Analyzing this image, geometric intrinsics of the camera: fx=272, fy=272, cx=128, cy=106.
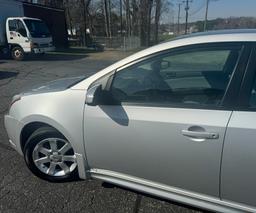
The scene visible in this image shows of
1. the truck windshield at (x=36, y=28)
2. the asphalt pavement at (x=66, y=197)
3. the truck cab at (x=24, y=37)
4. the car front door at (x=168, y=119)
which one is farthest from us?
the truck windshield at (x=36, y=28)

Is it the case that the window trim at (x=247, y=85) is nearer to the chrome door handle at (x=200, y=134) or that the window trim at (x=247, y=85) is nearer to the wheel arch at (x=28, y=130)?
the chrome door handle at (x=200, y=134)

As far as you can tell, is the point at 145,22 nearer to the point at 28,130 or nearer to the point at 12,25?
the point at 12,25

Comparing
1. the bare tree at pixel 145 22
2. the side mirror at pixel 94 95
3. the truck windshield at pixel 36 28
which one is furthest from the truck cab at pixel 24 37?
the bare tree at pixel 145 22

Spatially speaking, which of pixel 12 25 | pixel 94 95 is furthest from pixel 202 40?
pixel 12 25

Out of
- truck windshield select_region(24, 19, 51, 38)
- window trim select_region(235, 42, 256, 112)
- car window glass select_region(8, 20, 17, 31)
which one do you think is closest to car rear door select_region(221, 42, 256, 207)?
window trim select_region(235, 42, 256, 112)

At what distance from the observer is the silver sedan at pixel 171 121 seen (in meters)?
2.01

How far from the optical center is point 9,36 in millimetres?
15984

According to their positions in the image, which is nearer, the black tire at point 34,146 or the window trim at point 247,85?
the window trim at point 247,85

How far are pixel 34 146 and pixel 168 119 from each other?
5.33 ft

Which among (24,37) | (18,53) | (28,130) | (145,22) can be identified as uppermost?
(145,22)

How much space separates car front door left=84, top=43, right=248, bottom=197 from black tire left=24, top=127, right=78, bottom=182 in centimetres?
48

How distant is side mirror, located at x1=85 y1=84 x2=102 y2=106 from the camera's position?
237 centimetres

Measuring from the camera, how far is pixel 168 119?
2174mm

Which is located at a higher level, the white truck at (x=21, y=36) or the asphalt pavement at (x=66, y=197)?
the white truck at (x=21, y=36)
